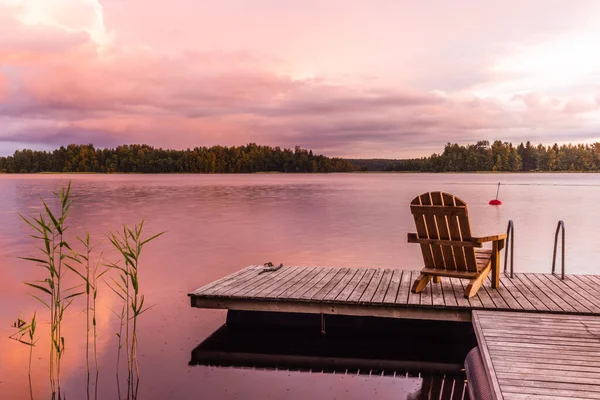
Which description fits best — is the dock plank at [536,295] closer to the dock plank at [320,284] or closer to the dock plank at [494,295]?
the dock plank at [494,295]

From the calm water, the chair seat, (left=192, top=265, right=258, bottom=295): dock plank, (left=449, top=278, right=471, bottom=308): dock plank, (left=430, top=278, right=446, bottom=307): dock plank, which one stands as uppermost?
the chair seat

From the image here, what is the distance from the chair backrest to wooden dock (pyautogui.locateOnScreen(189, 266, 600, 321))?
454 millimetres

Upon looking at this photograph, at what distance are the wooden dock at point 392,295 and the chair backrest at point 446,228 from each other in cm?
45

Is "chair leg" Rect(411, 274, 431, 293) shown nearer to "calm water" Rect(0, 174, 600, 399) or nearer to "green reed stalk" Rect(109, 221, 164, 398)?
"calm water" Rect(0, 174, 600, 399)

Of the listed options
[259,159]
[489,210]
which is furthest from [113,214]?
[259,159]

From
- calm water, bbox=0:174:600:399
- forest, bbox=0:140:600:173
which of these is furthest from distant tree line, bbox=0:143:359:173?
calm water, bbox=0:174:600:399

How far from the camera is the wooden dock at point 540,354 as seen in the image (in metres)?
3.86

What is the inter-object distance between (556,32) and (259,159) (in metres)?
124

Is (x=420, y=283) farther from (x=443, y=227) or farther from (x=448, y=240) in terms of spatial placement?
(x=443, y=227)

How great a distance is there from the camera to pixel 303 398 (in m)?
5.54

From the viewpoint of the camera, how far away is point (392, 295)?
6.59 meters

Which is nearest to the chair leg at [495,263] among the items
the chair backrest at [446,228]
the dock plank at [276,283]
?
the chair backrest at [446,228]

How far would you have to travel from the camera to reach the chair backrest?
625 cm

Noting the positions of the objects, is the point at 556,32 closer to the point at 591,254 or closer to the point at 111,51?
the point at 591,254
